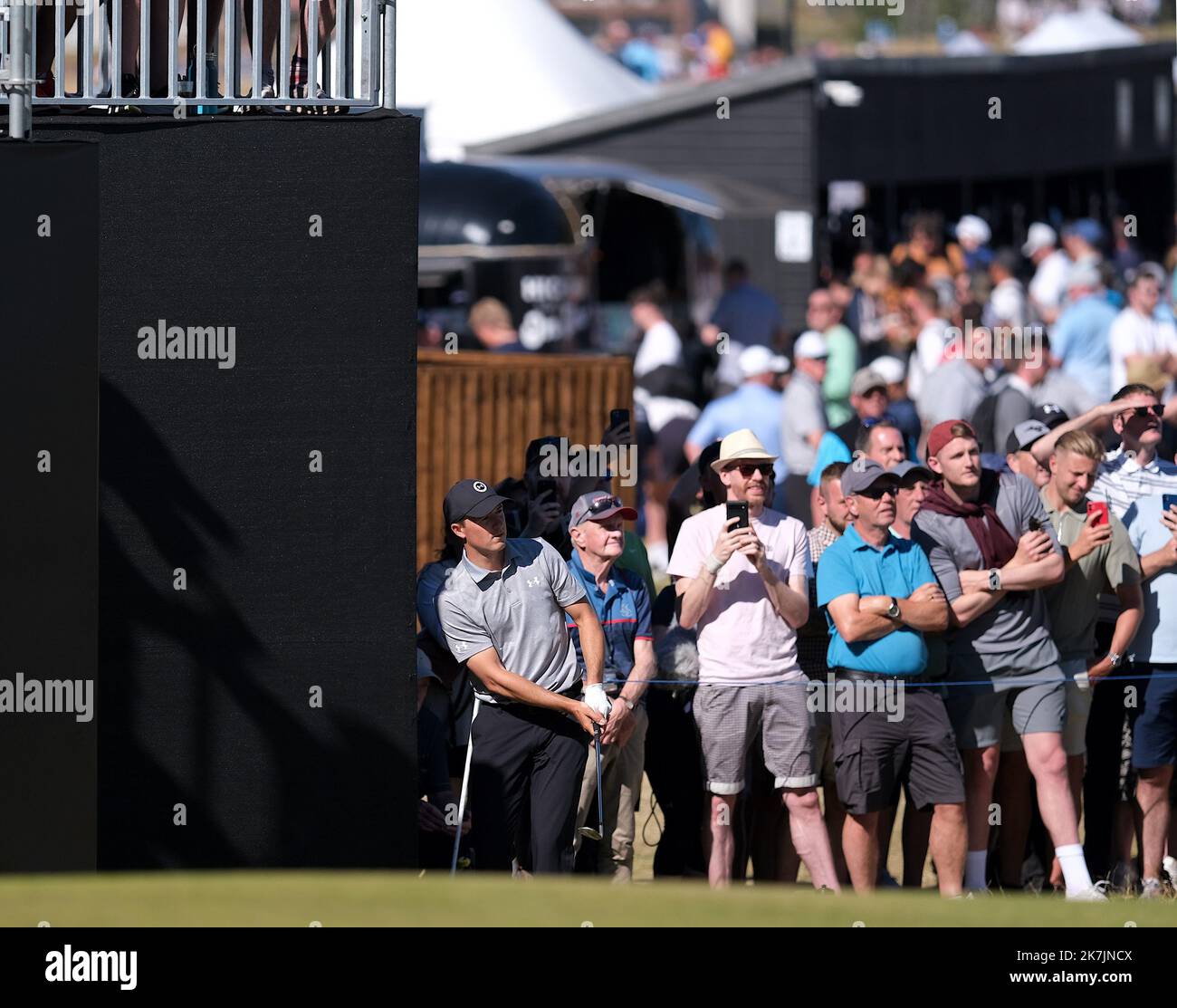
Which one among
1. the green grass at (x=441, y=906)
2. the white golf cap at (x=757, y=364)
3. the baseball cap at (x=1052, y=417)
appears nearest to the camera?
the green grass at (x=441, y=906)

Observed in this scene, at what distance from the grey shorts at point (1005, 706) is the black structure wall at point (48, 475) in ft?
11.8

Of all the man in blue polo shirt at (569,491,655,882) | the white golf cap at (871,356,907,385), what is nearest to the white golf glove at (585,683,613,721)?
the man in blue polo shirt at (569,491,655,882)

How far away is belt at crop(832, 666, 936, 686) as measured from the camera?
8.51 meters

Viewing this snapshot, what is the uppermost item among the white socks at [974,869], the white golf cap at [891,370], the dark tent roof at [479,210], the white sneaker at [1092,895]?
the dark tent roof at [479,210]

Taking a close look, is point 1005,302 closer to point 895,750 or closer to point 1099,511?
point 1099,511

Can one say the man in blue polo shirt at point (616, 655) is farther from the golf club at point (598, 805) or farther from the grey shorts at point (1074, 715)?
the grey shorts at point (1074, 715)

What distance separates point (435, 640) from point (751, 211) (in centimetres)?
2057

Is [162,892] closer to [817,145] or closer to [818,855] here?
[818,855]

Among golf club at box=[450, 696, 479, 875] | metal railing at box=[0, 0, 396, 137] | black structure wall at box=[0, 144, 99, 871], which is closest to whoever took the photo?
black structure wall at box=[0, 144, 99, 871]

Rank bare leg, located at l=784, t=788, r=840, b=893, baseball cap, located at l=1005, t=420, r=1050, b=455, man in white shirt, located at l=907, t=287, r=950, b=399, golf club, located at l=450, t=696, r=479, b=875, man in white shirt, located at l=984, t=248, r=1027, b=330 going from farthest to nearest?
man in white shirt, located at l=984, t=248, r=1027, b=330, man in white shirt, located at l=907, t=287, r=950, b=399, baseball cap, located at l=1005, t=420, r=1050, b=455, bare leg, located at l=784, t=788, r=840, b=893, golf club, located at l=450, t=696, r=479, b=875

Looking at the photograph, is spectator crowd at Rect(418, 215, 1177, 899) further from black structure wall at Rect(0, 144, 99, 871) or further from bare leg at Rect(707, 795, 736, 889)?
black structure wall at Rect(0, 144, 99, 871)

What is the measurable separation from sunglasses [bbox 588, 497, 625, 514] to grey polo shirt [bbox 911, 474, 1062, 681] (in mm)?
1269

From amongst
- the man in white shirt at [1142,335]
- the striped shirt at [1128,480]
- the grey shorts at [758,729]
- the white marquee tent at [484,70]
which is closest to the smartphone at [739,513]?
the grey shorts at [758,729]

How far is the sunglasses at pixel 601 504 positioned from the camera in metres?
8.64
